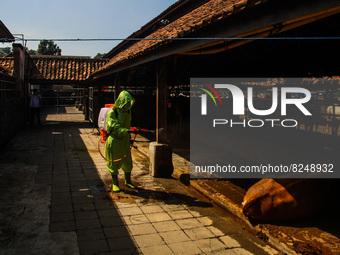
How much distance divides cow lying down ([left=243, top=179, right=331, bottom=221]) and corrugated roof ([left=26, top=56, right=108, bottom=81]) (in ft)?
54.8

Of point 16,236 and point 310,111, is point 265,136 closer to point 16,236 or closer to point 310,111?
point 310,111

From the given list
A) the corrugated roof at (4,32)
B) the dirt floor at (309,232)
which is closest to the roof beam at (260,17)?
the dirt floor at (309,232)

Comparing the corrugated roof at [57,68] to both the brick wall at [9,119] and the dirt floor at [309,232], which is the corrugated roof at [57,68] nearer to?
the brick wall at [9,119]

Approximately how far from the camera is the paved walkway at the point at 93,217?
398 centimetres

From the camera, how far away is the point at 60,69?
20281mm

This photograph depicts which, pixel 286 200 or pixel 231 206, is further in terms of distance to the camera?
pixel 231 206

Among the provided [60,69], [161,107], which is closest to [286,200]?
[161,107]

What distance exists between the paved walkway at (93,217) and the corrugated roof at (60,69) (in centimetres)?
1193

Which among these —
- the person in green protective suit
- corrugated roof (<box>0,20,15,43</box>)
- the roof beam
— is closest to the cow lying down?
the roof beam

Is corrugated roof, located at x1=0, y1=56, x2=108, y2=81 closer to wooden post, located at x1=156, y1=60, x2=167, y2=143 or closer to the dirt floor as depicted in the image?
wooden post, located at x1=156, y1=60, x2=167, y2=143

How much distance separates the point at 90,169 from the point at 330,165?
566cm

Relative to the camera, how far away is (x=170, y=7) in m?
13.2

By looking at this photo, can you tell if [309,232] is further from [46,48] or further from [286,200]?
[46,48]

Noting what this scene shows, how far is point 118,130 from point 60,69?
16.0 metres
